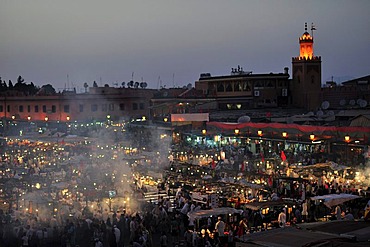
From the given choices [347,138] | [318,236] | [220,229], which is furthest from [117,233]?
[347,138]

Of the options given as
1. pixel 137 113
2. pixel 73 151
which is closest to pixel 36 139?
pixel 73 151

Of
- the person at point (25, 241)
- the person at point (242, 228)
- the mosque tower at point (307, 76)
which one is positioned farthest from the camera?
the mosque tower at point (307, 76)

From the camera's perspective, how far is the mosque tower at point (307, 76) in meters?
44.0

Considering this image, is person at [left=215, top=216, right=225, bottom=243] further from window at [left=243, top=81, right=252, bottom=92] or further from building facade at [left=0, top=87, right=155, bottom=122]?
window at [left=243, top=81, right=252, bottom=92]

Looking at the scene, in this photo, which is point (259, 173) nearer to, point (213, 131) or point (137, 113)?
point (213, 131)

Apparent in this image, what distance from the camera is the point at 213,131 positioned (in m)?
28.1

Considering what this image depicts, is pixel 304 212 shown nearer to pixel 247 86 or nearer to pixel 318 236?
pixel 318 236

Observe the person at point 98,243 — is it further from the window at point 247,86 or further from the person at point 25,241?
the window at point 247,86

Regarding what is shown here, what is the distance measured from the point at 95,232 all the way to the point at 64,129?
941 inches

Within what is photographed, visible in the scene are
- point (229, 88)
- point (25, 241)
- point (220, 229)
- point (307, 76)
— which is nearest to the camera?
point (220, 229)

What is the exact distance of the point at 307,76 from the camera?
44.1 meters

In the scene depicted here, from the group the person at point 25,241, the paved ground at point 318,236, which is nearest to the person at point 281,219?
the paved ground at point 318,236

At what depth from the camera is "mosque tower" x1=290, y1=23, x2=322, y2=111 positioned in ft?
144

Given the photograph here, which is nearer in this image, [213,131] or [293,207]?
[293,207]
